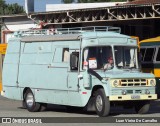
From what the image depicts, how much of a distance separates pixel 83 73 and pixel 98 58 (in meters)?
0.70

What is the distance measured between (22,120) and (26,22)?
51.0 meters

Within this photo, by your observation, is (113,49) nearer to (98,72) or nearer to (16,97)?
(98,72)

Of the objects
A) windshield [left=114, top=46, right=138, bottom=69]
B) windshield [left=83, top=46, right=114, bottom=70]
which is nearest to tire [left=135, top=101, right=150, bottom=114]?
windshield [left=114, top=46, right=138, bottom=69]

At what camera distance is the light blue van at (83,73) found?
59.6 feet

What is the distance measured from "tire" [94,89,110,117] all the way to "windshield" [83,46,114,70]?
0.88 m

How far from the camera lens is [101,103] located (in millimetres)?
18141

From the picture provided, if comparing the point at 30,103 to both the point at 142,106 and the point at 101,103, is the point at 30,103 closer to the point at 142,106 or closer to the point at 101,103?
the point at 101,103

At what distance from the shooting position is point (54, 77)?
20234mm

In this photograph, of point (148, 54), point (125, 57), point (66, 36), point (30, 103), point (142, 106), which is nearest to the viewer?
point (125, 57)

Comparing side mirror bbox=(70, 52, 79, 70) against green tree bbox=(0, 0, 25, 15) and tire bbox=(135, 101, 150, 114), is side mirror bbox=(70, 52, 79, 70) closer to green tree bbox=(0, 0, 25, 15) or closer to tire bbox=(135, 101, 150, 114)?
tire bbox=(135, 101, 150, 114)

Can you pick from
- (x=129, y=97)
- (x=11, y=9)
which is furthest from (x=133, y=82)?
(x=11, y=9)

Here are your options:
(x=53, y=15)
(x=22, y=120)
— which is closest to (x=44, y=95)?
(x=22, y=120)

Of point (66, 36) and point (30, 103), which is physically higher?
point (66, 36)

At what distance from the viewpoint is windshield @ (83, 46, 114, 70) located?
18703 mm
